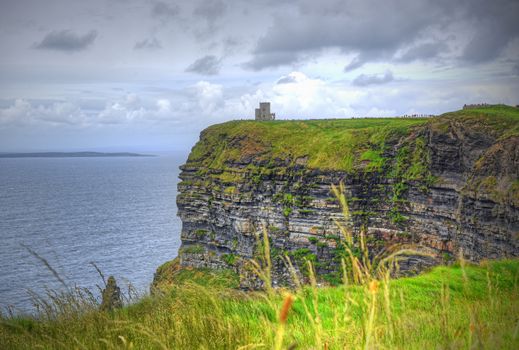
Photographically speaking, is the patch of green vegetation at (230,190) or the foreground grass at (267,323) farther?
the patch of green vegetation at (230,190)

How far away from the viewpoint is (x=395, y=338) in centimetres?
491

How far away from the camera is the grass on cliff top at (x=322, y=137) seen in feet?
154

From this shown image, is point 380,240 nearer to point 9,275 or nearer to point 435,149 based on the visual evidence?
point 435,149

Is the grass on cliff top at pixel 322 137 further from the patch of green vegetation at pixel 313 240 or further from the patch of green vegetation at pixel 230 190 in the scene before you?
the patch of green vegetation at pixel 313 240

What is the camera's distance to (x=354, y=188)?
53812 mm

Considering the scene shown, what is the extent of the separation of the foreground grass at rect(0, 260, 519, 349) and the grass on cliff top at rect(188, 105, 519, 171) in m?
40.8

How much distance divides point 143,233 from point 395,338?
3896 inches

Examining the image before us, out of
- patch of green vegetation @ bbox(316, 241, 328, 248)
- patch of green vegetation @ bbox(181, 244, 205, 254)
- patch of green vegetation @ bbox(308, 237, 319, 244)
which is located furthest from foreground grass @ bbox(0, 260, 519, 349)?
patch of green vegetation @ bbox(181, 244, 205, 254)

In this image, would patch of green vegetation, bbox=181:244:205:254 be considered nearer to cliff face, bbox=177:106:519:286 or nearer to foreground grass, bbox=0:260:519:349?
cliff face, bbox=177:106:519:286

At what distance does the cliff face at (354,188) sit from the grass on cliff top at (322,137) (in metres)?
0.18

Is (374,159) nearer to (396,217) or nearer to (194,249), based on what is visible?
(396,217)

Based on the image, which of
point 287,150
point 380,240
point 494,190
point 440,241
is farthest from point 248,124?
point 494,190

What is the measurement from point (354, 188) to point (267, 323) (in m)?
49.8

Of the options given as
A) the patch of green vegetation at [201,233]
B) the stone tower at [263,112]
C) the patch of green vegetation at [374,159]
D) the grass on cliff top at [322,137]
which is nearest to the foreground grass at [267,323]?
the grass on cliff top at [322,137]
